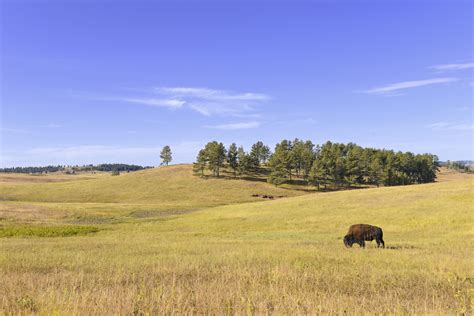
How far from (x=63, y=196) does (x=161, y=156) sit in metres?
72.3

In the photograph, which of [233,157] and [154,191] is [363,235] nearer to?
[154,191]

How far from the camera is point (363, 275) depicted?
11719 millimetres

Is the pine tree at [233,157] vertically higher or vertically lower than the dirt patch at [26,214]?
higher

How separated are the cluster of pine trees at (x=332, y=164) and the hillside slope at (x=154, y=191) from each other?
7005mm

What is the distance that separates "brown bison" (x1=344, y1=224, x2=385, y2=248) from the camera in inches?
946

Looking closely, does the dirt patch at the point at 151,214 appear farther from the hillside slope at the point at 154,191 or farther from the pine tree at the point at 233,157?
the pine tree at the point at 233,157

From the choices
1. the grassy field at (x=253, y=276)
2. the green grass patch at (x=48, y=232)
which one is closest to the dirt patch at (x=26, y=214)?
the green grass patch at (x=48, y=232)

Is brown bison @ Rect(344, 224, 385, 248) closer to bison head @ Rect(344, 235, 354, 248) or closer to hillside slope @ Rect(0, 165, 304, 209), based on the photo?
bison head @ Rect(344, 235, 354, 248)

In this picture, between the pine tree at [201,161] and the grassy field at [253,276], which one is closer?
the grassy field at [253,276]

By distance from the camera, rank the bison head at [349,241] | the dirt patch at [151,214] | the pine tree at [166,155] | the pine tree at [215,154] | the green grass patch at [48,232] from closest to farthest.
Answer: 1. the bison head at [349,241]
2. the green grass patch at [48,232]
3. the dirt patch at [151,214]
4. the pine tree at [215,154]
5. the pine tree at [166,155]

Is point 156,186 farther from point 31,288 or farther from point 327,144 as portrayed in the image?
point 31,288

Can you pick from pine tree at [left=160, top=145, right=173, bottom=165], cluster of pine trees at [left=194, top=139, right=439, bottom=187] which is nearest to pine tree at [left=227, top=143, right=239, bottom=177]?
cluster of pine trees at [left=194, top=139, right=439, bottom=187]

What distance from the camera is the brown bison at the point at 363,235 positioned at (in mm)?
24031

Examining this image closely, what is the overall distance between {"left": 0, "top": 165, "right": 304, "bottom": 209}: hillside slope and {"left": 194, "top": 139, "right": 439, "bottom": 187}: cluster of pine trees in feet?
23.0
